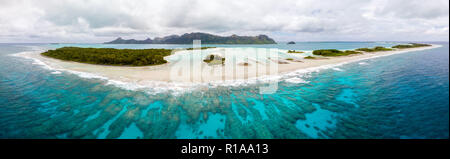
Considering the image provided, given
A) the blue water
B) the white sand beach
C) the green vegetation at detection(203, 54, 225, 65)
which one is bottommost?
the blue water

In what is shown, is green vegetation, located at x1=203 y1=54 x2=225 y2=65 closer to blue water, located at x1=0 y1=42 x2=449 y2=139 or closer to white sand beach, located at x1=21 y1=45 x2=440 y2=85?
white sand beach, located at x1=21 y1=45 x2=440 y2=85

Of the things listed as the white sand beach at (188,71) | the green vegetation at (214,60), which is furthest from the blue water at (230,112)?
the green vegetation at (214,60)

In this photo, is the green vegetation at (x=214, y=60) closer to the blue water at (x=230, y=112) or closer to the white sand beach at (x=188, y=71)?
the white sand beach at (x=188, y=71)

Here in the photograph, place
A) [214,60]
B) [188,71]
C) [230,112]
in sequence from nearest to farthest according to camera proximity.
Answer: [230,112] → [188,71] → [214,60]

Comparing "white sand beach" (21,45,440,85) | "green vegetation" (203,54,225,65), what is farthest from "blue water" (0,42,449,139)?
"green vegetation" (203,54,225,65)

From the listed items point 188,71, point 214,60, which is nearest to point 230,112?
point 188,71

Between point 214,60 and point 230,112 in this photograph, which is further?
point 214,60

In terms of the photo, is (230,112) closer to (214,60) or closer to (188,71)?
(188,71)

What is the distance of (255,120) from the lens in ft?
38.2

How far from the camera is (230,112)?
42.3 ft

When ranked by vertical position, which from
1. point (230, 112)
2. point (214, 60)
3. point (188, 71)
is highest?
point (214, 60)

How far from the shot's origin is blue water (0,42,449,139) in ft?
32.3

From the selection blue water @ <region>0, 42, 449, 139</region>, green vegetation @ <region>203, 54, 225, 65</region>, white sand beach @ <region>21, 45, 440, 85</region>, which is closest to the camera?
blue water @ <region>0, 42, 449, 139</region>
